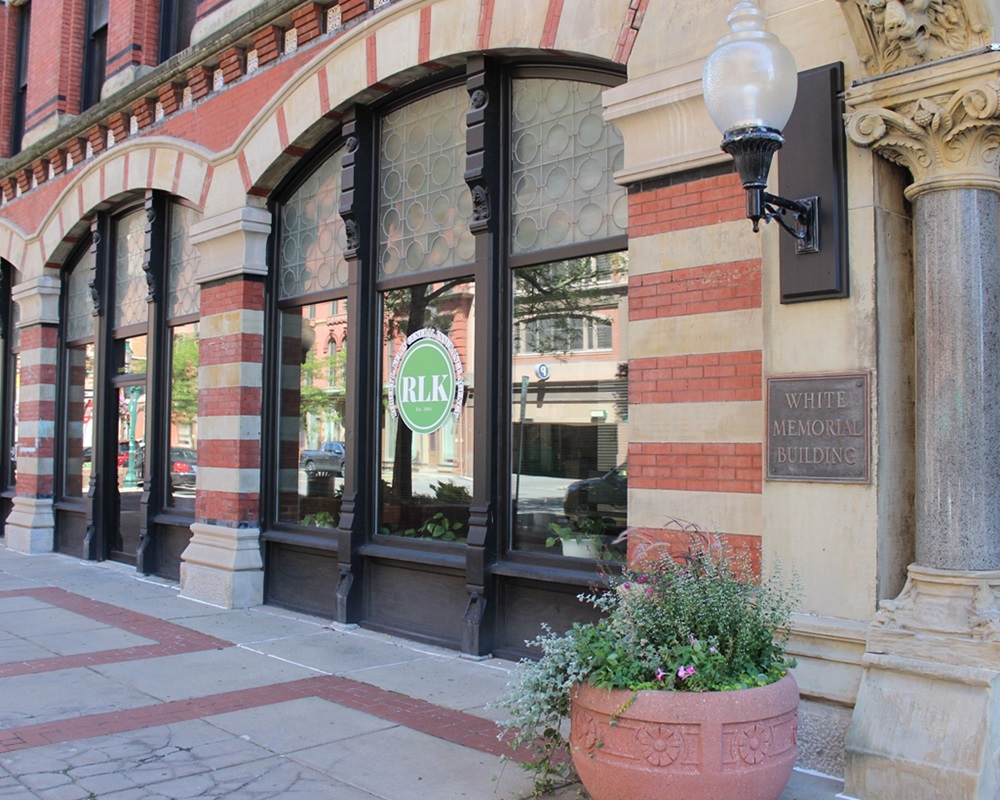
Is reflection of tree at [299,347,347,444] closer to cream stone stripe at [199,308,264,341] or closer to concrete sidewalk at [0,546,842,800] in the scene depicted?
cream stone stripe at [199,308,264,341]

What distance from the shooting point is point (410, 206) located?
9062mm

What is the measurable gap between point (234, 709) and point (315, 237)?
5.37 meters

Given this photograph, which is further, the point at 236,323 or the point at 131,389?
the point at 131,389

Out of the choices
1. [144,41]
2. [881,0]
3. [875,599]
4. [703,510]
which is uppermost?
[144,41]

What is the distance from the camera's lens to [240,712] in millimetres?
6262

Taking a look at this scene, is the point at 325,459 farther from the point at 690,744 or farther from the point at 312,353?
the point at 690,744

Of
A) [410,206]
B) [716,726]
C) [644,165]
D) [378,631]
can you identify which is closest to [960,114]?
[644,165]

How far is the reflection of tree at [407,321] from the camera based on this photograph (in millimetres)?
8695

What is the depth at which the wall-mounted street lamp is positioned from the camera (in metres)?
4.70

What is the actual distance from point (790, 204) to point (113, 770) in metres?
4.79

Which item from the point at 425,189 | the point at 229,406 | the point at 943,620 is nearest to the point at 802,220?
the point at 943,620

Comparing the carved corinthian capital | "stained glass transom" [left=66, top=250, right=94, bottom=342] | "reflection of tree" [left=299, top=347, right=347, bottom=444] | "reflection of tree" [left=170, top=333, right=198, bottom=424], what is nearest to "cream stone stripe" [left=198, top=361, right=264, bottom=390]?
"reflection of tree" [left=299, top=347, right=347, bottom=444]

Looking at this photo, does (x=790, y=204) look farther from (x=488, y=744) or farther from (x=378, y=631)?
(x=378, y=631)

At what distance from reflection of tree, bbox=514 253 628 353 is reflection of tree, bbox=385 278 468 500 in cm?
96
